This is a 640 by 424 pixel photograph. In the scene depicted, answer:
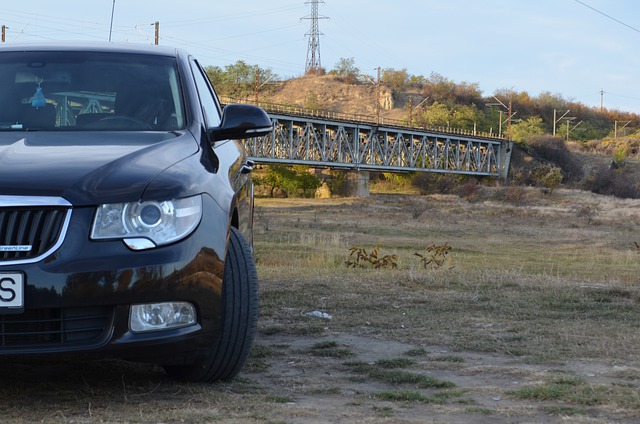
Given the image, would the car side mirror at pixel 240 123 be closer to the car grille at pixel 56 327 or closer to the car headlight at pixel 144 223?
the car headlight at pixel 144 223

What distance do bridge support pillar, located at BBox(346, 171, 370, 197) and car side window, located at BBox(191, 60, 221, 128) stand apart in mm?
78057

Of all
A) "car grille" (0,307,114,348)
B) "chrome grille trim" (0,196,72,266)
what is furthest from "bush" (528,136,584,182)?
"chrome grille trim" (0,196,72,266)

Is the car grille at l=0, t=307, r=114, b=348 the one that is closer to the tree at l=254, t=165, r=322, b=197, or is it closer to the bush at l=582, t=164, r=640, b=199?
the tree at l=254, t=165, r=322, b=197

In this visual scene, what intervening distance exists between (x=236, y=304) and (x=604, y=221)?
139ft

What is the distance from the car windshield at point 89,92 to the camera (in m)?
5.53

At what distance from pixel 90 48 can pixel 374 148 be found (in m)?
85.8

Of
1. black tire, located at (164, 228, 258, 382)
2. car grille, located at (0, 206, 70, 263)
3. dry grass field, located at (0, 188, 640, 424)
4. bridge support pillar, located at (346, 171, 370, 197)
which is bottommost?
bridge support pillar, located at (346, 171, 370, 197)

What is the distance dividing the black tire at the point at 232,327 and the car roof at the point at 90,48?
1.73 meters

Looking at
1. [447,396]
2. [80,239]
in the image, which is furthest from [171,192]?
[447,396]

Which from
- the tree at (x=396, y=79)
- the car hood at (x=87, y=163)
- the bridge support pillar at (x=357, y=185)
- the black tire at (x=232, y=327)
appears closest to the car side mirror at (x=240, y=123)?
the car hood at (x=87, y=163)

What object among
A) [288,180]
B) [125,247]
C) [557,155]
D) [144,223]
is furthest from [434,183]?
[125,247]

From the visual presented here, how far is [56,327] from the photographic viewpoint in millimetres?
4207

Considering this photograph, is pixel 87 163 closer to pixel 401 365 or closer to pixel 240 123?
pixel 240 123

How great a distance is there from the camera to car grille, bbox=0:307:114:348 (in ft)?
13.7
